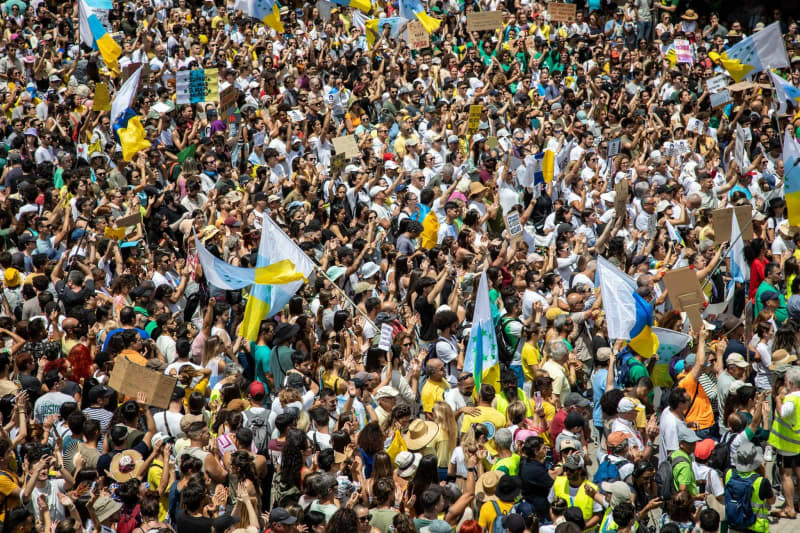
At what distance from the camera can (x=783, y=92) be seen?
55.2 feet

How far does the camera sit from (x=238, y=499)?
7.72 meters

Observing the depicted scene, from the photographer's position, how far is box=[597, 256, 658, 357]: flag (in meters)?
10.2

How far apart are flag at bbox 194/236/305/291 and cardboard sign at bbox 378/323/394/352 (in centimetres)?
122

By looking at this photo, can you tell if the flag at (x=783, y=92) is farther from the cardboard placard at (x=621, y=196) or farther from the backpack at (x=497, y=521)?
the backpack at (x=497, y=521)

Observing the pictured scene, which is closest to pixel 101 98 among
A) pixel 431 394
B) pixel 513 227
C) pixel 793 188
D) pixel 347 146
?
pixel 347 146

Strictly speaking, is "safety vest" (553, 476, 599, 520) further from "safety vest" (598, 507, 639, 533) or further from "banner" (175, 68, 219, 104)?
"banner" (175, 68, 219, 104)

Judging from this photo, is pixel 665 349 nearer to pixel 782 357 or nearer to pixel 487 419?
pixel 782 357

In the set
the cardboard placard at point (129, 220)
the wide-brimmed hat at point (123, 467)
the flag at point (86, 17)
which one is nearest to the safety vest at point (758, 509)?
the wide-brimmed hat at point (123, 467)

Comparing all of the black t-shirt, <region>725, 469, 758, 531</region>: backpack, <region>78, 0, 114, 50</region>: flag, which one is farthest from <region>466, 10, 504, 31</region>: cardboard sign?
<region>725, 469, 758, 531</region>: backpack

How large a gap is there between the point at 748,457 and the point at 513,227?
529 cm

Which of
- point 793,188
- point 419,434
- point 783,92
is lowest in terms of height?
point 419,434

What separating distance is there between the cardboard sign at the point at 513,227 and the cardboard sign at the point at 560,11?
1059cm

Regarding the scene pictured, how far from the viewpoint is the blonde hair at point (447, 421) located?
8.60 metres

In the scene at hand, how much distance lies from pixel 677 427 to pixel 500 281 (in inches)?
155
